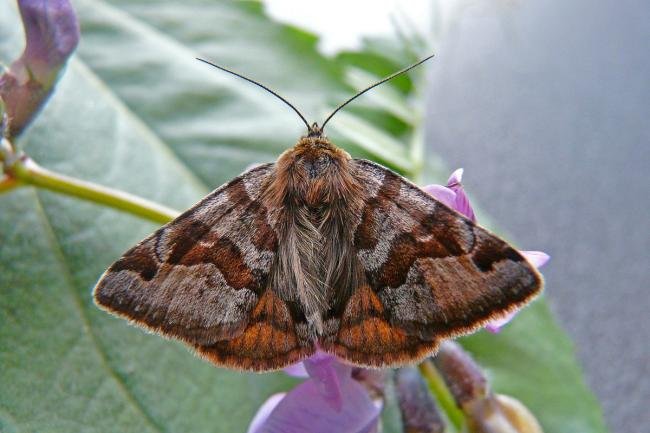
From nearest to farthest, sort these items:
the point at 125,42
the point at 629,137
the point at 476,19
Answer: the point at 125,42, the point at 629,137, the point at 476,19

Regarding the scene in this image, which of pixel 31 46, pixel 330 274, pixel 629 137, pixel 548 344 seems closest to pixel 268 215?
pixel 330 274

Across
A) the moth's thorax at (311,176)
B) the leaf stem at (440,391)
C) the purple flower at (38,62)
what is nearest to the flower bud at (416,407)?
the leaf stem at (440,391)

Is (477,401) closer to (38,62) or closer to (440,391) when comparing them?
Answer: (440,391)

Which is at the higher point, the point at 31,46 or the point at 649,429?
the point at 31,46

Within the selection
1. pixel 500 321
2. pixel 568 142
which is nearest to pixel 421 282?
pixel 500 321

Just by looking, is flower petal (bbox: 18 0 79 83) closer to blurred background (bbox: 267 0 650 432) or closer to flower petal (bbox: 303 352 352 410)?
flower petal (bbox: 303 352 352 410)

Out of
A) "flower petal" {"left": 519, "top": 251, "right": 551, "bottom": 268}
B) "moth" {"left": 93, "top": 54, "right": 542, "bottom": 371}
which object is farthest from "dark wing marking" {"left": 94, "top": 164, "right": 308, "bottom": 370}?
"flower petal" {"left": 519, "top": 251, "right": 551, "bottom": 268}

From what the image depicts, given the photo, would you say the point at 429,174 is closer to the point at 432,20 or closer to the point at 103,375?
the point at 432,20
